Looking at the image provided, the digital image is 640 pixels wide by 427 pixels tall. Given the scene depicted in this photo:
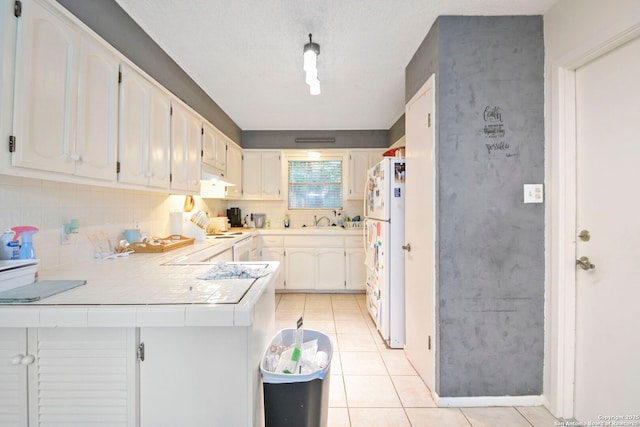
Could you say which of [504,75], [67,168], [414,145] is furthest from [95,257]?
[504,75]

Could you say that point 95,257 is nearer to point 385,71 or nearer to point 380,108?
point 385,71

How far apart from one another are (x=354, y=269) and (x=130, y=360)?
10.4 ft

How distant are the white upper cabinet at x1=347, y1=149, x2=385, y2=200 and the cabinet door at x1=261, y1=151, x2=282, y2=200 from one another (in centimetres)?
111

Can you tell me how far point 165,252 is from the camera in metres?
2.08

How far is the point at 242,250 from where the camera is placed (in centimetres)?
319

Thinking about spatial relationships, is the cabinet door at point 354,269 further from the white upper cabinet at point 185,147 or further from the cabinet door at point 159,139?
the cabinet door at point 159,139

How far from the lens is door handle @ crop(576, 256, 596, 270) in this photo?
1.49 metres

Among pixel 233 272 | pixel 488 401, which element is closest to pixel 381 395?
pixel 488 401

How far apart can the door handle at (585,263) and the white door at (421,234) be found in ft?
2.53

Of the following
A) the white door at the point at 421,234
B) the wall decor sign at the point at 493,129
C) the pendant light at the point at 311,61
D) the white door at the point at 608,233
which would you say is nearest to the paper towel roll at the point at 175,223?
the pendant light at the point at 311,61

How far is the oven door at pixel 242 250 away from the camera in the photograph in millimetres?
2941

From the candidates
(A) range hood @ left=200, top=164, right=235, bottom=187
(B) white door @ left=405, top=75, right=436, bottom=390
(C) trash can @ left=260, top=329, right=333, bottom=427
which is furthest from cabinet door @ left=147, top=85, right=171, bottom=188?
(B) white door @ left=405, top=75, right=436, bottom=390

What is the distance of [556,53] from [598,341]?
64.9 inches

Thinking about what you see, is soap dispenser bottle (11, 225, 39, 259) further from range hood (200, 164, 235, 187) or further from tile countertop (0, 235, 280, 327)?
range hood (200, 164, 235, 187)
